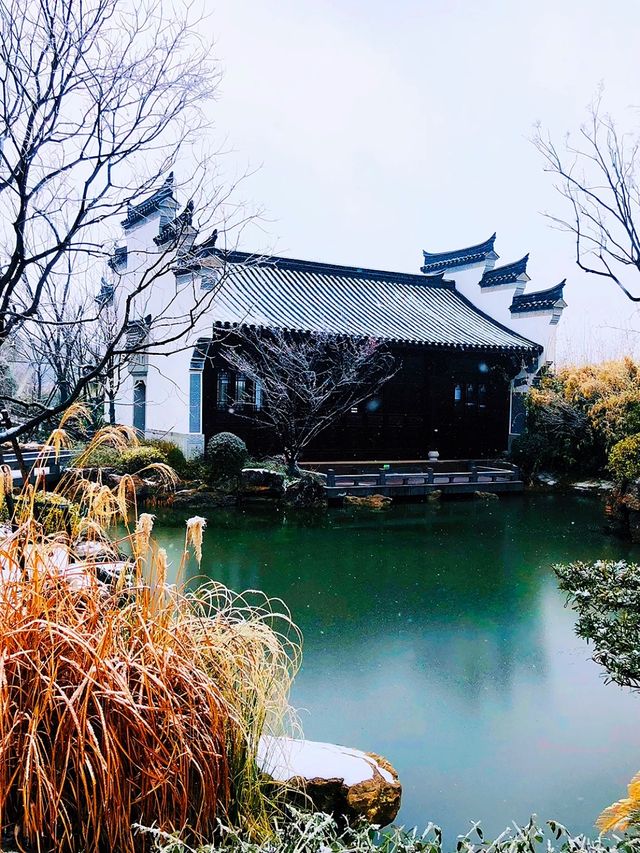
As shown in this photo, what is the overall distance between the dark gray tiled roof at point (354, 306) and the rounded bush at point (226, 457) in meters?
2.25

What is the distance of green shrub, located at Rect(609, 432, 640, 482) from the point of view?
10.6 m

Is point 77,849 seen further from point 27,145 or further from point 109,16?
point 109,16

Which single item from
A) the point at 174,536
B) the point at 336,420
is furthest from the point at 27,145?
the point at 336,420

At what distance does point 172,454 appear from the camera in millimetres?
12602

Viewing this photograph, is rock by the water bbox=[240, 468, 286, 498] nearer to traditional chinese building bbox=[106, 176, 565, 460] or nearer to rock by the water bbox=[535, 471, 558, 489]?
traditional chinese building bbox=[106, 176, 565, 460]

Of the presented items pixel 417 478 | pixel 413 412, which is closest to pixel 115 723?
pixel 417 478

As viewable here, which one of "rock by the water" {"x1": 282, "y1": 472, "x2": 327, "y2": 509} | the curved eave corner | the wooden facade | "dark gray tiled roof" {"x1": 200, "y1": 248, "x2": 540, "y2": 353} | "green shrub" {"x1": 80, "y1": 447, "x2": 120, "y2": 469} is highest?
the curved eave corner

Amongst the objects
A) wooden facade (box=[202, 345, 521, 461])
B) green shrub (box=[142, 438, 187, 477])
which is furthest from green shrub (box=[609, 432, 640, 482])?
green shrub (box=[142, 438, 187, 477])

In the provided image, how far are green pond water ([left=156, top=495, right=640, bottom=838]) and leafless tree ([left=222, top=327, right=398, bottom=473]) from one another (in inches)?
149

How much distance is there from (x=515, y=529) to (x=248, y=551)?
3993 mm

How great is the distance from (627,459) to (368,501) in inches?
161

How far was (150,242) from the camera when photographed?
48.0ft

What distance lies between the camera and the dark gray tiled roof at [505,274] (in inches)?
706

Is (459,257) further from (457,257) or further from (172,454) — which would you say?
(172,454)
